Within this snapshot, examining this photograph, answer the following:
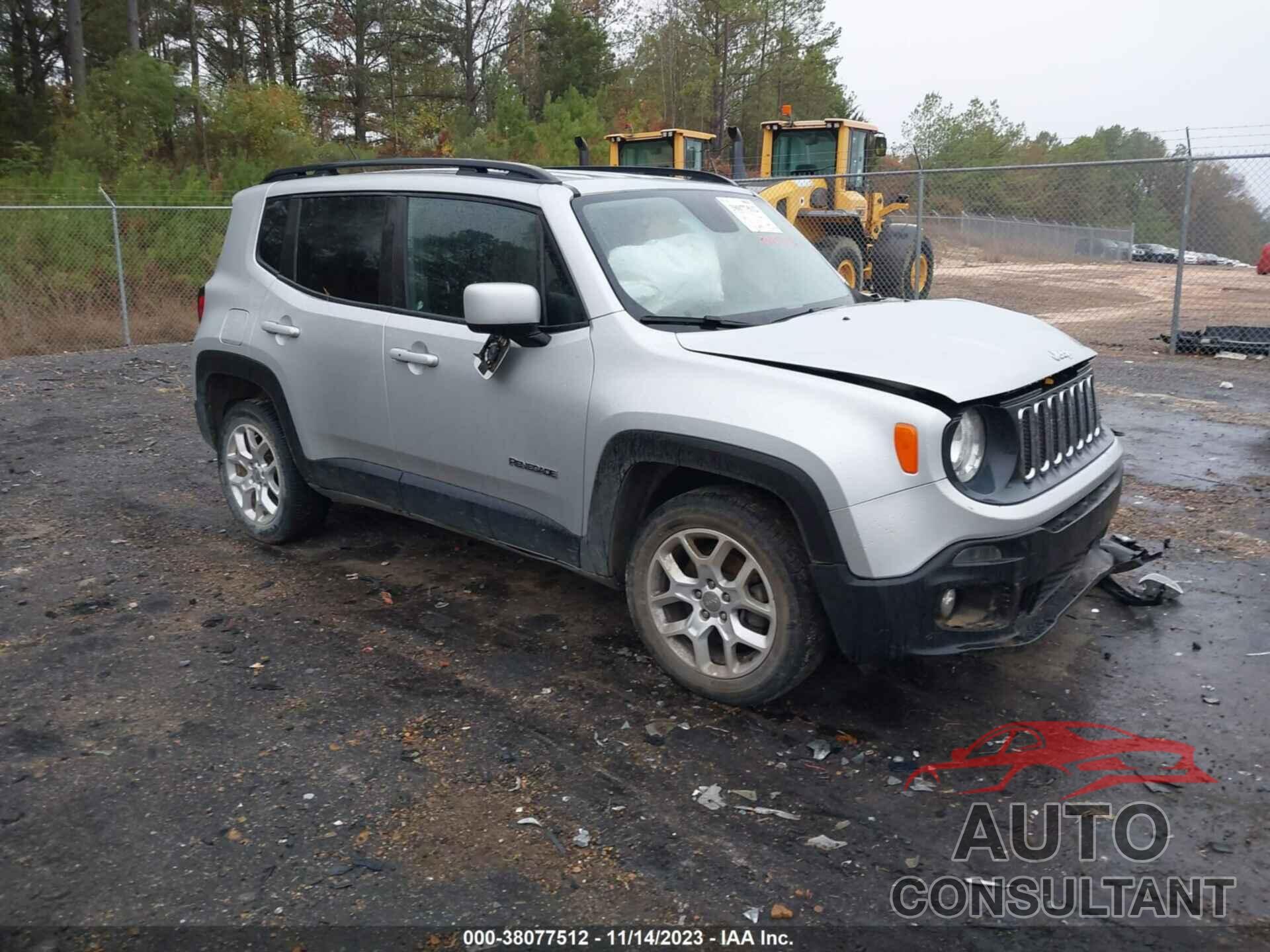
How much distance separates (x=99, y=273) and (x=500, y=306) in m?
13.4

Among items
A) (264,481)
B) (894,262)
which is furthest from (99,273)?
(894,262)

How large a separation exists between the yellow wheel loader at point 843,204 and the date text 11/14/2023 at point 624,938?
13452 millimetres

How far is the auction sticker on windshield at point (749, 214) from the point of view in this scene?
4.73 metres

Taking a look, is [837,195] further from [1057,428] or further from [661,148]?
[1057,428]

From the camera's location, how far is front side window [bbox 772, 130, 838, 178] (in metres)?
16.8

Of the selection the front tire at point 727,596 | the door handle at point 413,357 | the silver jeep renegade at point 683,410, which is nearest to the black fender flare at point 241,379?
the silver jeep renegade at point 683,410

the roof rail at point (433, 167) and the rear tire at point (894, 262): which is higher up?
the roof rail at point (433, 167)

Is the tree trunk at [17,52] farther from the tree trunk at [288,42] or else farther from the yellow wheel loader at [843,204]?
the yellow wheel loader at [843,204]

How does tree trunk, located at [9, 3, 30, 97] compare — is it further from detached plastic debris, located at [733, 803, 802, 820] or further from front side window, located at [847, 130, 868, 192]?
detached plastic debris, located at [733, 803, 802, 820]

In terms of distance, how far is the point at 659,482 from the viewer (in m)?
3.92

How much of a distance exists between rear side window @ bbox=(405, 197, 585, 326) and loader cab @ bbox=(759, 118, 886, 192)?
12.6 metres

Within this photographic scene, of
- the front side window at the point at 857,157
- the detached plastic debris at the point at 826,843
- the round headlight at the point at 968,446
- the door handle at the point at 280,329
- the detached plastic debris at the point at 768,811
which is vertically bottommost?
the detached plastic debris at the point at 826,843

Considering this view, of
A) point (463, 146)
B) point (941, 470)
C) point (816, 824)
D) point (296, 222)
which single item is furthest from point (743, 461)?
point (463, 146)

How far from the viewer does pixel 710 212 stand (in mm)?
4641
